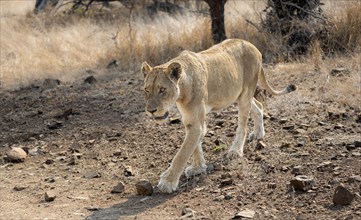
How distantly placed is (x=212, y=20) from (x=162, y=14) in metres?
4.05

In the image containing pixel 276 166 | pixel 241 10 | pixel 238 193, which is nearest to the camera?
pixel 238 193

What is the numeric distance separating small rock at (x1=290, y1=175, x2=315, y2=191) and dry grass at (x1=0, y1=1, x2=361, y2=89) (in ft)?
14.9

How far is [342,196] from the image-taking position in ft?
16.3

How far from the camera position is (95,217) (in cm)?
512

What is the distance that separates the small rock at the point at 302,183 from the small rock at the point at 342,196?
0.35m

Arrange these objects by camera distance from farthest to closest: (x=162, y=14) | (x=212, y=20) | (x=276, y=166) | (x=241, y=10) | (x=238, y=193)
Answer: (x=162, y=14), (x=241, y=10), (x=212, y=20), (x=276, y=166), (x=238, y=193)

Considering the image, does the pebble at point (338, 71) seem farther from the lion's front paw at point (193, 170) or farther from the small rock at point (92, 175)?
the small rock at point (92, 175)

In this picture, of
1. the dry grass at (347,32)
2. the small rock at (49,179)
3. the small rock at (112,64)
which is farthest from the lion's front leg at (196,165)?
the small rock at (112,64)

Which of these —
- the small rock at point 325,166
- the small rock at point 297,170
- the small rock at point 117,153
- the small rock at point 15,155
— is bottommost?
the small rock at point 15,155

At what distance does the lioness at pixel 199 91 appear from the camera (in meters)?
5.37

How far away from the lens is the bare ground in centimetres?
526

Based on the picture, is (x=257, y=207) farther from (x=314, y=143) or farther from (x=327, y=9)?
(x=327, y=9)

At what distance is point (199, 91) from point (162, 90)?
51cm

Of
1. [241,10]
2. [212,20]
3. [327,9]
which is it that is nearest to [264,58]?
[212,20]
